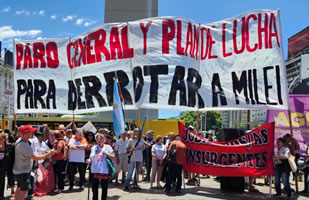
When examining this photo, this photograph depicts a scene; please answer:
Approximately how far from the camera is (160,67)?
8562 millimetres

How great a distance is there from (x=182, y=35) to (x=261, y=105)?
295 cm

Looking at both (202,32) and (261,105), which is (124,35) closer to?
(202,32)

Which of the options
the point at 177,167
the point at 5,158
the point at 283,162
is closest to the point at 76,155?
the point at 5,158

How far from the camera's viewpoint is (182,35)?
8617mm

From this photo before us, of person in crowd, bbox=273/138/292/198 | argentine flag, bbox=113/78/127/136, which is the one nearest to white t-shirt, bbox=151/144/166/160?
argentine flag, bbox=113/78/127/136

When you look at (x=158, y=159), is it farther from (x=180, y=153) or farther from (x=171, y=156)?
(x=180, y=153)

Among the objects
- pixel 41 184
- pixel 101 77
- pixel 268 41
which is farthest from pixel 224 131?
pixel 41 184

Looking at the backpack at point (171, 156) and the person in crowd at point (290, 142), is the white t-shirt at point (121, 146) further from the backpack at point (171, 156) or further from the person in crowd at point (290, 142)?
the person in crowd at point (290, 142)


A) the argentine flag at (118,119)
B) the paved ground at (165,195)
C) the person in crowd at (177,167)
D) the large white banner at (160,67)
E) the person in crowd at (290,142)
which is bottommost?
the paved ground at (165,195)

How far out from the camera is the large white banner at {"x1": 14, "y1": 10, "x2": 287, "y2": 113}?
793cm

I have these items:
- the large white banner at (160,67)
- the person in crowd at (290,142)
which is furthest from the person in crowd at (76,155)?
the person in crowd at (290,142)

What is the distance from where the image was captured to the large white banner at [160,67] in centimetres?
793

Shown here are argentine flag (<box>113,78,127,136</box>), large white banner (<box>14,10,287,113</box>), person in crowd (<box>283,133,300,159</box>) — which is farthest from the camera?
person in crowd (<box>283,133,300,159</box>)

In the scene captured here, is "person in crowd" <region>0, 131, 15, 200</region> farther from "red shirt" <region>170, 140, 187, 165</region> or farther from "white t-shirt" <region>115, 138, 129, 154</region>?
"red shirt" <region>170, 140, 187, 165</region>
